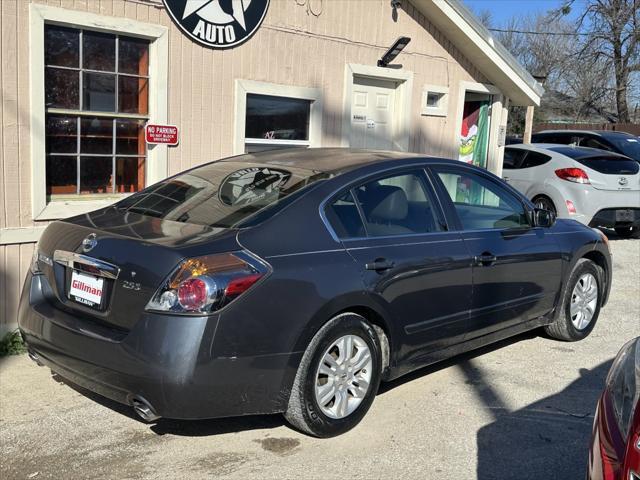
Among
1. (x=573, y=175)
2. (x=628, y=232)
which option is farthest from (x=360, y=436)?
(x=628, y=232)

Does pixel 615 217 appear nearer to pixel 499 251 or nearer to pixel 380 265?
pixel 499 251

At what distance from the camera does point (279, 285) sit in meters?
3.48

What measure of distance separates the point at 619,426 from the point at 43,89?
4921 mm

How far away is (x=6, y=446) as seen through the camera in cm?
378

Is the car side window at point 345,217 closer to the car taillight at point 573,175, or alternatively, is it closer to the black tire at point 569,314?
the black tire at point 569,314

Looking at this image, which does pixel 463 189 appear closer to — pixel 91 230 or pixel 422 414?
pixel 422 414

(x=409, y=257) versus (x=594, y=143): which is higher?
(x=594, y=143)

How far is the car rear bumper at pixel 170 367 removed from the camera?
324cm

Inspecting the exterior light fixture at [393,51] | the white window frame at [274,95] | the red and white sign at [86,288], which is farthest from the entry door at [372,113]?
the red and white sign at [86,288]

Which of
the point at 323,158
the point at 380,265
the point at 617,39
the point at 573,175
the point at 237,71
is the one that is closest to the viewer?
the point at 380,265

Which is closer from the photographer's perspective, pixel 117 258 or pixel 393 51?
pixel 117 258

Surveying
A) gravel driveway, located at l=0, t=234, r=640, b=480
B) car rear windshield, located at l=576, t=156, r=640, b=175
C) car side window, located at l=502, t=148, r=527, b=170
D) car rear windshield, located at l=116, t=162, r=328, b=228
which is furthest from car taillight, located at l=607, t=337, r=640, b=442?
car side window, located at l=502, t=148, r=527, b=170

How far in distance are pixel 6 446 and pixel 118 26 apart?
12.0 ft

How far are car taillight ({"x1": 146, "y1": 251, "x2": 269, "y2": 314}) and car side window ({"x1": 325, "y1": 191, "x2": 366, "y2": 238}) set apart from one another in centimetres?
77
